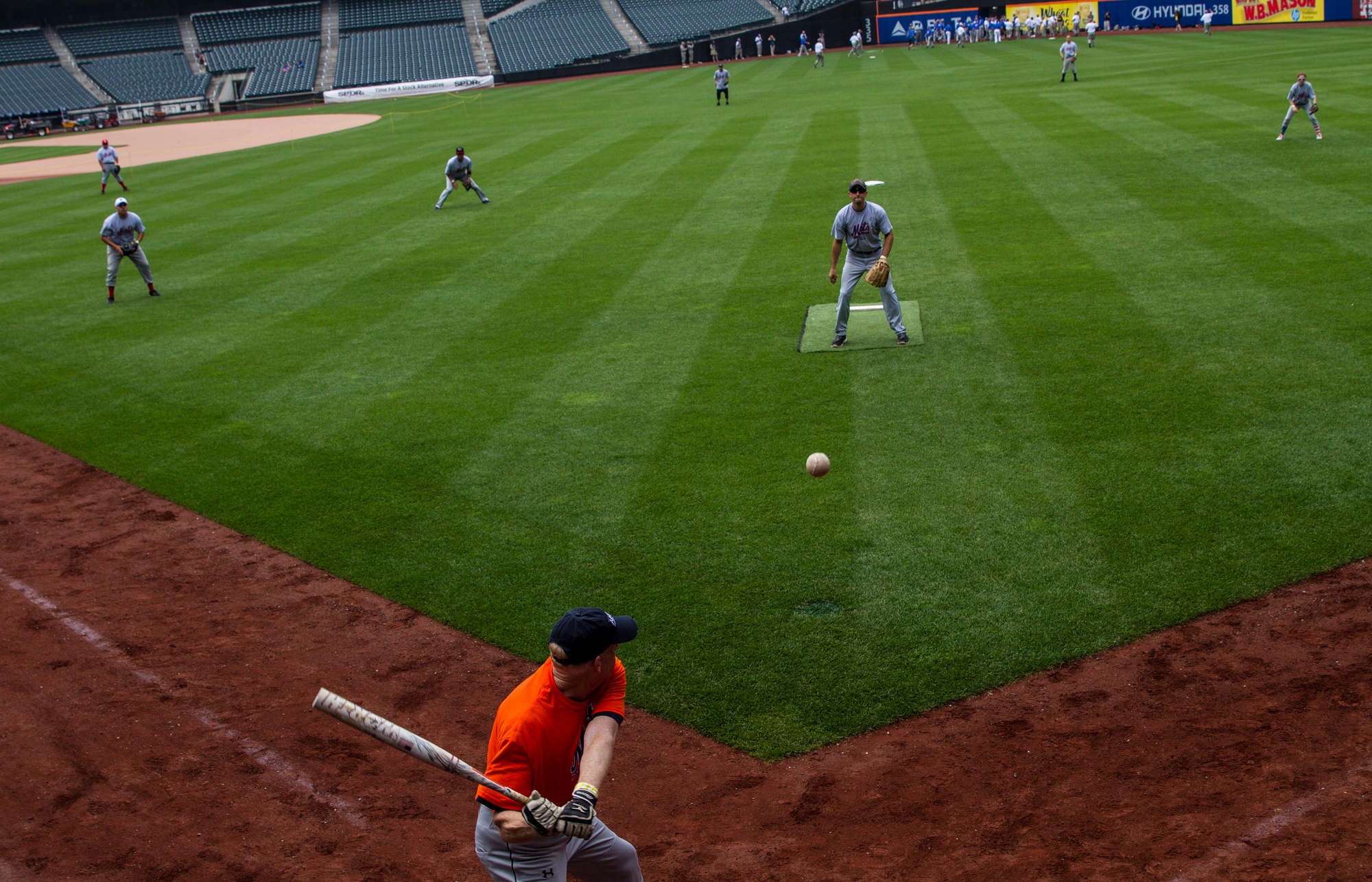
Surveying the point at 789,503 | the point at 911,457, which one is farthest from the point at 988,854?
the point at 911,457

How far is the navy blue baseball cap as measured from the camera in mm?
4262

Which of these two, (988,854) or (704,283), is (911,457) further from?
(704,283)

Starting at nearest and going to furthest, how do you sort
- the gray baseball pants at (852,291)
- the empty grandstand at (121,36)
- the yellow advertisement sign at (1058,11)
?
1. the gray baseball pants at (852,291)
2. the yellow advertisement sign at (1058,11)
3. the empty grandstand at (121,36)

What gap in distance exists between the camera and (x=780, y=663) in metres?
7.48

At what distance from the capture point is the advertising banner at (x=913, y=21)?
6488 centimetres

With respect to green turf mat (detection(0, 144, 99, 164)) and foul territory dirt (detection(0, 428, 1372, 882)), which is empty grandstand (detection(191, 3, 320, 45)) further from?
foul territory dirt (detection(0, 428, 1372, 882))

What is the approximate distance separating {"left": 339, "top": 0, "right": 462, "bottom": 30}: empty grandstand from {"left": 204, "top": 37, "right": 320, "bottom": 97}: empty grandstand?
143 inches

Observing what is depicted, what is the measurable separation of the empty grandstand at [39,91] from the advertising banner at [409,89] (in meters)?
15.8

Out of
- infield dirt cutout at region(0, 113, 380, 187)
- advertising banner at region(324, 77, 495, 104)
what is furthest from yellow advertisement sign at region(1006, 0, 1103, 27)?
infield dirt cutout at region(0, 113, 380, 187)

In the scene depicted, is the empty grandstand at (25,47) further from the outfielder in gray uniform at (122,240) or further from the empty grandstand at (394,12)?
the outfielder in gray uniform at (122,240)

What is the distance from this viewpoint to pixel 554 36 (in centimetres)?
7094

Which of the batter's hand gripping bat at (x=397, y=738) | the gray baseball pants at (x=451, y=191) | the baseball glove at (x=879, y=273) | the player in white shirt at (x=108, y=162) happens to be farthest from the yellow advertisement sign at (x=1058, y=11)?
the batter's hand gripping bat at (x=397, y=738)

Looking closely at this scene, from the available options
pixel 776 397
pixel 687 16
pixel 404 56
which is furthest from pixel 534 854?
pixel 687 16

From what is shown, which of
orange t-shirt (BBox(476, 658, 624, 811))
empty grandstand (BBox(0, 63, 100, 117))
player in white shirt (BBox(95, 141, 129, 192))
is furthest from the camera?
empty grandstand (BBox(0, 63, 100, 117))
